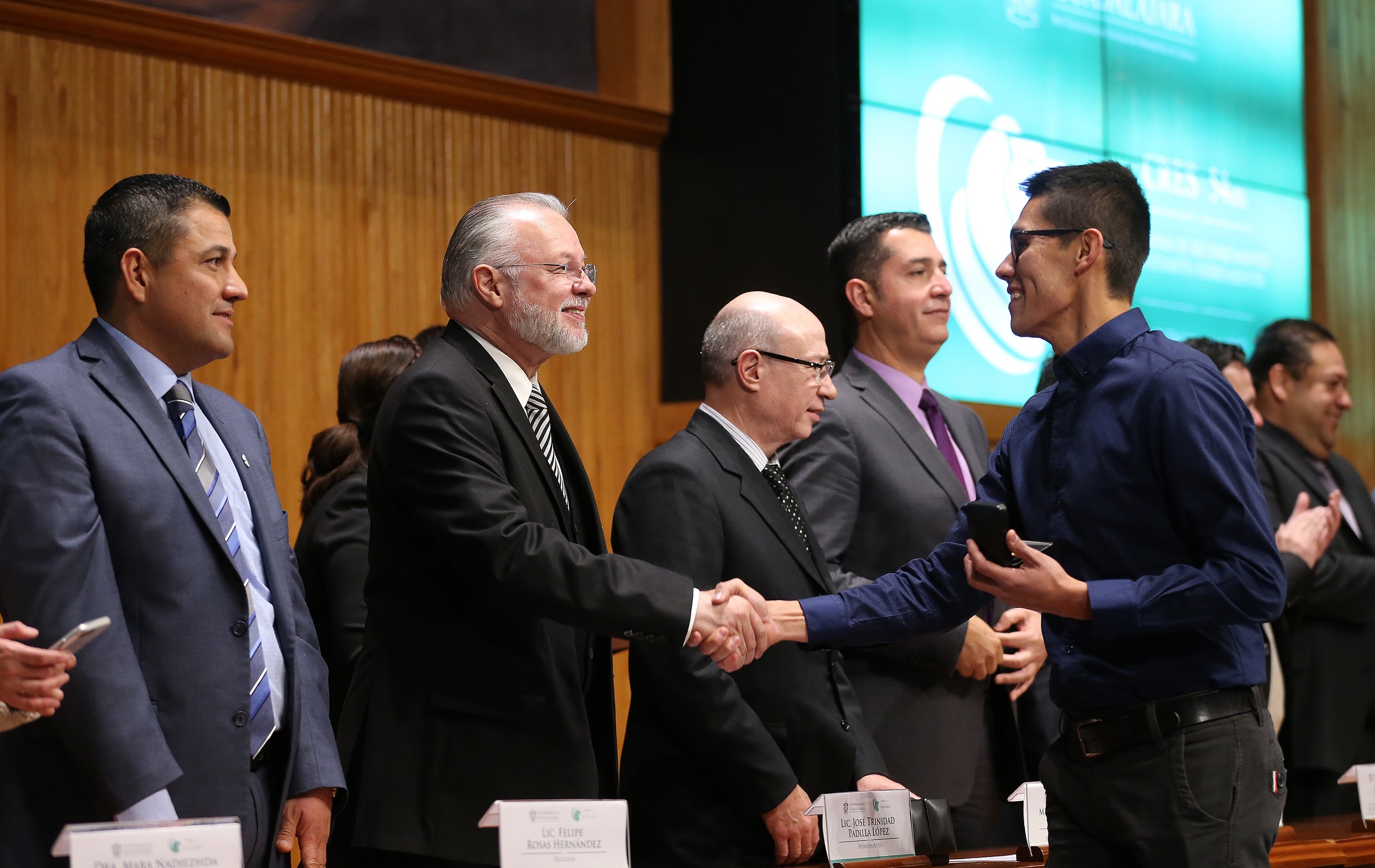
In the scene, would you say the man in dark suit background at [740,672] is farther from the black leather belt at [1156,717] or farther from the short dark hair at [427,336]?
the short dark hair at [427,336]

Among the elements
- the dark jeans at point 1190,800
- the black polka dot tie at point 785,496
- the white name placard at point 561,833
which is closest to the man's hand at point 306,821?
the white name placard at point 561,833

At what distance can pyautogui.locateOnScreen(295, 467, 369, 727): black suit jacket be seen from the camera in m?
A: 3.06

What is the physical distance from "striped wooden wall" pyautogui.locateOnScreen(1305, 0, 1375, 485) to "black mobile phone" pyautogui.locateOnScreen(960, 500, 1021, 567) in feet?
16.6

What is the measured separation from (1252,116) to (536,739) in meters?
5.31

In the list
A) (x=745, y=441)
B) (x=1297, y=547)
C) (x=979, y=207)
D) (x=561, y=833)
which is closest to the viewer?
(x=561, y=833)

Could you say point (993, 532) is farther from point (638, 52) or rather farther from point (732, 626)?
point (638, 52)

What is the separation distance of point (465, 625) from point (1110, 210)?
4.03 ft

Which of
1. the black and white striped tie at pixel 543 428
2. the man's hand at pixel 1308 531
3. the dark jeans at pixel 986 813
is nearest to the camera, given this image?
the black and white striped tie at pixel 543 428

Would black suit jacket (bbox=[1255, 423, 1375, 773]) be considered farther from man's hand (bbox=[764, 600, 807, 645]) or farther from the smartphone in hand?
the smartphone in hand

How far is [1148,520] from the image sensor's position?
2184 mm

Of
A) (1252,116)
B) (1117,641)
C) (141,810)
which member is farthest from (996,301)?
(141,810)

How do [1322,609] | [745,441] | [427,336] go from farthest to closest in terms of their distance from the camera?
[1322,609], [427,336], [745,441]

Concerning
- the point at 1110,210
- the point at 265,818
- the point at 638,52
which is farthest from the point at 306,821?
the point at 638,52

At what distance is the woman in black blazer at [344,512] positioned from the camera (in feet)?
10.0
